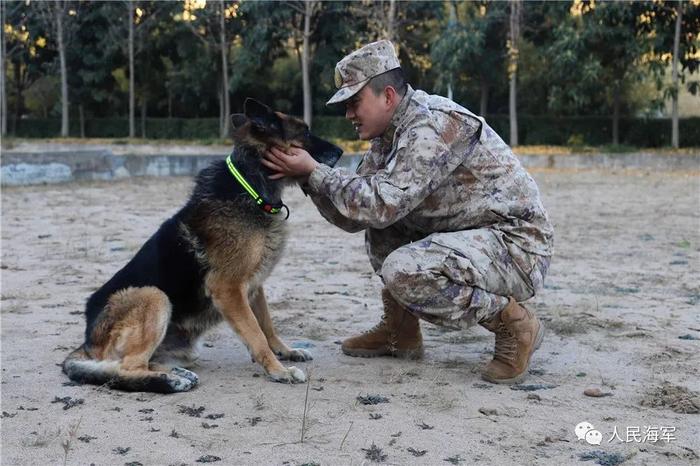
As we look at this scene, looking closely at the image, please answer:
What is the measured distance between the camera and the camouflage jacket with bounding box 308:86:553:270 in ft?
14.6

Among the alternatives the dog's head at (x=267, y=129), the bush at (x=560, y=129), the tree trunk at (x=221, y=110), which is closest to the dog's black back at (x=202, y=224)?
the dog's head at (x=267, y=129)

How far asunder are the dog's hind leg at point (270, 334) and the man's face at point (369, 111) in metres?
1.18

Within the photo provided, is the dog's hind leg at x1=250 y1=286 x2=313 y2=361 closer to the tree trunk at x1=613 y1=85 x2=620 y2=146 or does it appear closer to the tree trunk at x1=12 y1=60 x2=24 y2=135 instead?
the tree trunk at x1=613 y1=85 x2=620 y2=146

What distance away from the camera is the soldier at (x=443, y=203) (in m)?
4.45

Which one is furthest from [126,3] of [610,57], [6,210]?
[6,210]

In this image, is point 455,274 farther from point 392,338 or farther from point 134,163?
point 134,163

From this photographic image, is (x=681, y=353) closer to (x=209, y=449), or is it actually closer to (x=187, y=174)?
(x=209, y=449)

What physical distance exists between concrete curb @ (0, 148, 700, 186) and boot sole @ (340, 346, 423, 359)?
31.6 ft

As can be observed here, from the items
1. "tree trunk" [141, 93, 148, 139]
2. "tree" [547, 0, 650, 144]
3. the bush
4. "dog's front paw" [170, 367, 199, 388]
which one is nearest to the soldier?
"dog's front paw" [170, 367, 199, 388]

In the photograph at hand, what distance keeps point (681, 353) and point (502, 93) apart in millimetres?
36040

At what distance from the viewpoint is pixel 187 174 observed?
2098 centimetres

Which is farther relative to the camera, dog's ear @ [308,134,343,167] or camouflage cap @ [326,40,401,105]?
dog's ear @ [308,134,343,167]

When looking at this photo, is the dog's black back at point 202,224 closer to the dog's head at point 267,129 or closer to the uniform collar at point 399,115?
the dog's head at point 267,129

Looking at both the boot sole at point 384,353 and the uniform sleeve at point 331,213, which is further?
the boot sole at point 384,353
